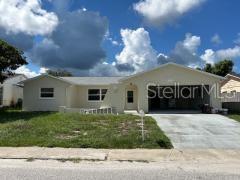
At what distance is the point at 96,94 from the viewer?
3181cm

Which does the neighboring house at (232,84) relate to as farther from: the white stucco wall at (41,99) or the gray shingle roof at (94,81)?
the white stucco wall at (41,99)

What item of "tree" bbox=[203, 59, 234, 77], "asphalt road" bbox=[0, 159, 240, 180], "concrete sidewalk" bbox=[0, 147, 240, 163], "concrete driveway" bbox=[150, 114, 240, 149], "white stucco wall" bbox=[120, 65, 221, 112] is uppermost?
"tree" bbox=[203, 59, 234, 77]

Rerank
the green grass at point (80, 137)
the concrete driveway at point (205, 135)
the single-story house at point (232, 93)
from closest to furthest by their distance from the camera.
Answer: the green grass at point (80, 137) < the concrete driveway at point (205, 135) < the single-story house at point (232, 93)

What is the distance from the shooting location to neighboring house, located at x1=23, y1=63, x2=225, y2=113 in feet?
85.8

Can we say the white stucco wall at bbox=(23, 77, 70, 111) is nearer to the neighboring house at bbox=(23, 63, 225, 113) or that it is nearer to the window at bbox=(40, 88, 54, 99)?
the neighboring house at bbox=(23, 63, 225, 113)

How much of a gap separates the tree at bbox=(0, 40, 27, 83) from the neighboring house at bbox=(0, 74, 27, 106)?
7.15 metres

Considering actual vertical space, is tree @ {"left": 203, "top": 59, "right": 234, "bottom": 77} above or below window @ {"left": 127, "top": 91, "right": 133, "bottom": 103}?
above

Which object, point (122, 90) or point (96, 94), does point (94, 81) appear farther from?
point (122, 90)

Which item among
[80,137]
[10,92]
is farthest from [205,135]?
[10,92]

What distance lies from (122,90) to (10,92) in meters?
16.6

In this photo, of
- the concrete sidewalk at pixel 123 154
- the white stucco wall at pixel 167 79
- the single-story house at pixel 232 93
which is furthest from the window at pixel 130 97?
the concrete sidewalk at pixel 123 154

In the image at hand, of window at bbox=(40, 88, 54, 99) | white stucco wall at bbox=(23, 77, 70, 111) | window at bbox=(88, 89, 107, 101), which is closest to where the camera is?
white stucco wall at bbox=(23, 77, 70, 111)

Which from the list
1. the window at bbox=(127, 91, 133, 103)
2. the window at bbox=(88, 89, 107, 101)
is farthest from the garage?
the window at bbox=(88, 89, 107, 101)

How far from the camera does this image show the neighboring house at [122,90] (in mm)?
26156
